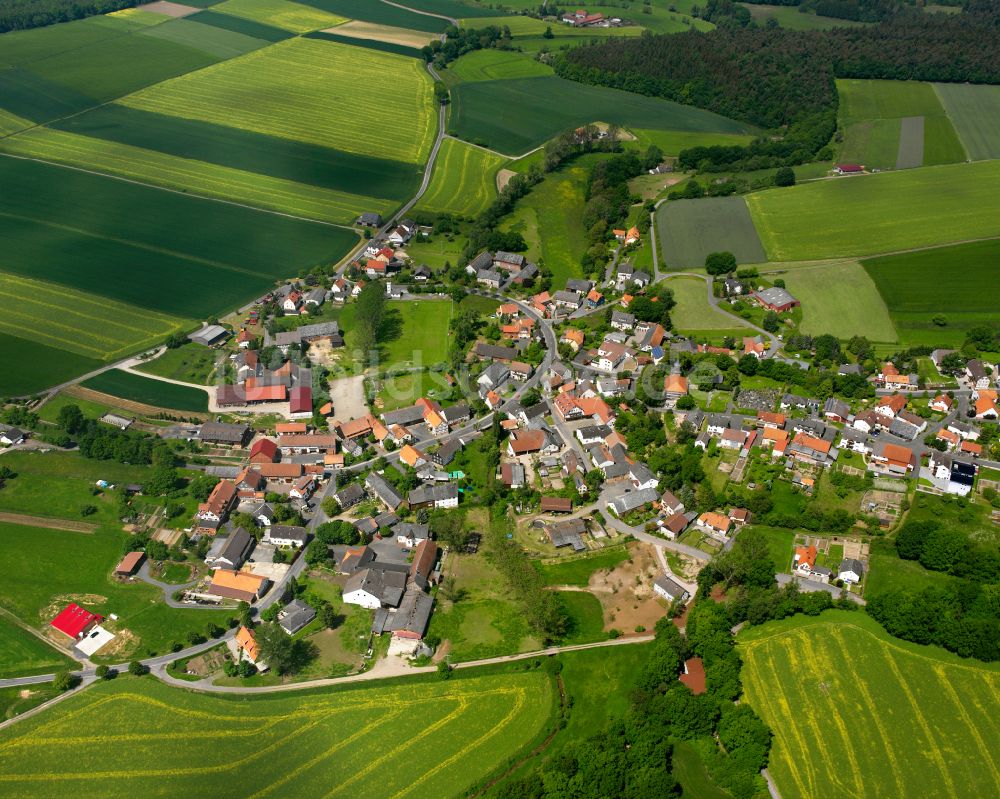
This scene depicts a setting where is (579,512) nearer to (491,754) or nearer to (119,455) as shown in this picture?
(491,754)

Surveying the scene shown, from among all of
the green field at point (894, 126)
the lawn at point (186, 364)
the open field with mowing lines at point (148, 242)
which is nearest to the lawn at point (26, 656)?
the lawn at point (186, 364)

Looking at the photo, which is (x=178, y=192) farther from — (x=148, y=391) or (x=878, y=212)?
(x=878, y=212)

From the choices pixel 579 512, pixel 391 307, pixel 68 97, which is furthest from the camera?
pixel 68 97

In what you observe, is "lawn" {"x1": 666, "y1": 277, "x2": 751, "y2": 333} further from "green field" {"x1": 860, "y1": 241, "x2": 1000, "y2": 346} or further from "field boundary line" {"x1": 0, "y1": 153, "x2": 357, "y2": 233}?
"field boundary line" {"x1": 0, "y1": 153, "x2": 357, "y2": 233}

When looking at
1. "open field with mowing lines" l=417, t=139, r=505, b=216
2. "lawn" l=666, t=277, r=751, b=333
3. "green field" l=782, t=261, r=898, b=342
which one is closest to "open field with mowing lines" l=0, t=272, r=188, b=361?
"open field with mowing lines" l=417, t=139, r=505, b=216

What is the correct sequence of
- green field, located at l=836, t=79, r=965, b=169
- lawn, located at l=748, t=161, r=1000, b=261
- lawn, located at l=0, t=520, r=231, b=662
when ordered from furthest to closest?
1. green field, located at l=836, t=79, r=965, b=169
2. lawn, located at l=748, t=161, r=1000, b=261
3. lawn, located at l=0, t=520, r=231, b=662

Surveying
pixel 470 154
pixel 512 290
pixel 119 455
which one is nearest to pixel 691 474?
pixel 512 290

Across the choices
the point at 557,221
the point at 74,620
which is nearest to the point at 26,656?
the point at 74,620
